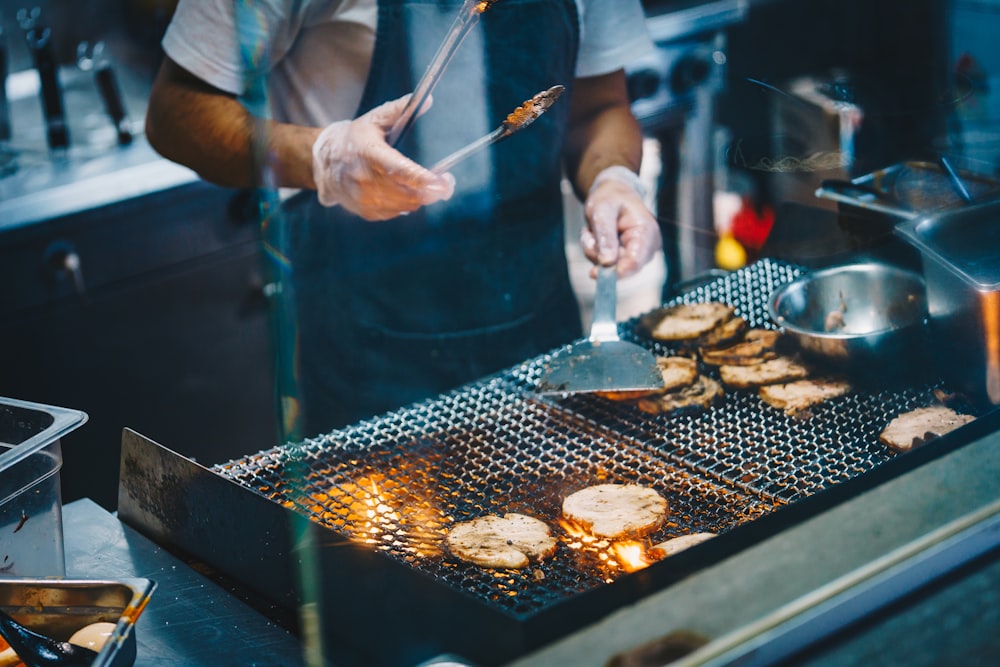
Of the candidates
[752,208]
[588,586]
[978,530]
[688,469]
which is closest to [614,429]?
[688,469]

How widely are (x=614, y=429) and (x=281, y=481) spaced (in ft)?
2.02

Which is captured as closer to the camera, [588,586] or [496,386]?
[588,586]

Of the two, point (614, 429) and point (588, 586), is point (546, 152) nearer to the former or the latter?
point (614, 429)

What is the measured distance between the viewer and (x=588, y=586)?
1.55 meters

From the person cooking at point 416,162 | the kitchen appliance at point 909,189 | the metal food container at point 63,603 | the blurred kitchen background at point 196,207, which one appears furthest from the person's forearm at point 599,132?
the metal food container at point 63,603

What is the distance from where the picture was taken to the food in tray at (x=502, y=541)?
1.58 m

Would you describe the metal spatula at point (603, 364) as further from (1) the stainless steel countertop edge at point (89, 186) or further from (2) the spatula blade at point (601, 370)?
(1) the stainless steel countertop edge at point (89, 186)

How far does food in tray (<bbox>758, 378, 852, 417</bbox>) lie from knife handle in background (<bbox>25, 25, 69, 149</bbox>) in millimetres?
2666

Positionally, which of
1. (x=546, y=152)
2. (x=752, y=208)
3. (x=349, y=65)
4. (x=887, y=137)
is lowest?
(x=752, y=208)

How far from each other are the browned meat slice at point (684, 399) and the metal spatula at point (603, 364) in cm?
5

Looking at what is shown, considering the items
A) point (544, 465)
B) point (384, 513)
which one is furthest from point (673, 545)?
point (384, 513)

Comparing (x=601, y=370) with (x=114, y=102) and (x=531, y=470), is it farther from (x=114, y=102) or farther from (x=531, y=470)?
(x=114, y=102)

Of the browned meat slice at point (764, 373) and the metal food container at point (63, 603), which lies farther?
the browned meat slice at point (764, 373)

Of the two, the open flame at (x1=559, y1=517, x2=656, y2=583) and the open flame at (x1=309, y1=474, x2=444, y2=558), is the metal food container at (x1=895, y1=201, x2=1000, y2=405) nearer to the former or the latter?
the open flame at (x1=559, y1=517, x2=656, y2=583)
